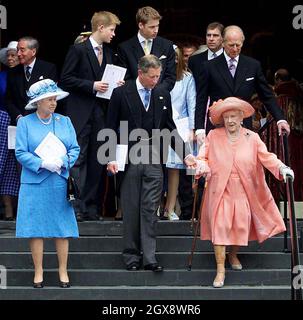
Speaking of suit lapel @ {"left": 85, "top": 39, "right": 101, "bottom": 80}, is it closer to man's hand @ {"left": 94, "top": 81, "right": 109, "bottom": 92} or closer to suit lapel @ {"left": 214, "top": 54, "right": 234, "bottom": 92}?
man's hand @ {"left": 94, "top": 81, "right": 109, "bottom": 92}

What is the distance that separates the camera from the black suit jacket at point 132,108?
12609mm

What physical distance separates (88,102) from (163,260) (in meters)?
2.03

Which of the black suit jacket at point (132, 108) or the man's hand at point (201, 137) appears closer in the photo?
the black suit jacket at point (132, 108)

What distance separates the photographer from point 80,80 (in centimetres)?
1346

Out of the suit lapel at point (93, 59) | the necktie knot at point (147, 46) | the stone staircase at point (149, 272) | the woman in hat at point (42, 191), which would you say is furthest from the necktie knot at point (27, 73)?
the stone staircase at point (149, 272)

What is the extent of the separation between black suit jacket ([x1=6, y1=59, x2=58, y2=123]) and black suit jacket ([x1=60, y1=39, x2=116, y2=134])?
36 centimetres

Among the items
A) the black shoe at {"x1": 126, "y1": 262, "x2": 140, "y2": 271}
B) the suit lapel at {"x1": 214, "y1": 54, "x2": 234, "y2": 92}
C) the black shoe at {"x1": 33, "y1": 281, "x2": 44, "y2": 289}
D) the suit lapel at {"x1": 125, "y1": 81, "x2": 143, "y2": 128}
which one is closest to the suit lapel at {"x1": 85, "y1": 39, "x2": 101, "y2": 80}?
the suit lapel at {"x1": 125, "y1": 81, "x2": 143, "y2": 128}

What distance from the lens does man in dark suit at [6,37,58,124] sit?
13.9 metres

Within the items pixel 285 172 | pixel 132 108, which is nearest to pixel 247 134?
pixel 285 172

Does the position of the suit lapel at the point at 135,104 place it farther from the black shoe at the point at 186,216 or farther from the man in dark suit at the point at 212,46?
the black shoe at the point at 186,216

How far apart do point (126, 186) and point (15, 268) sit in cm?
143

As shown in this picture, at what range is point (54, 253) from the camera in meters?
12.8
